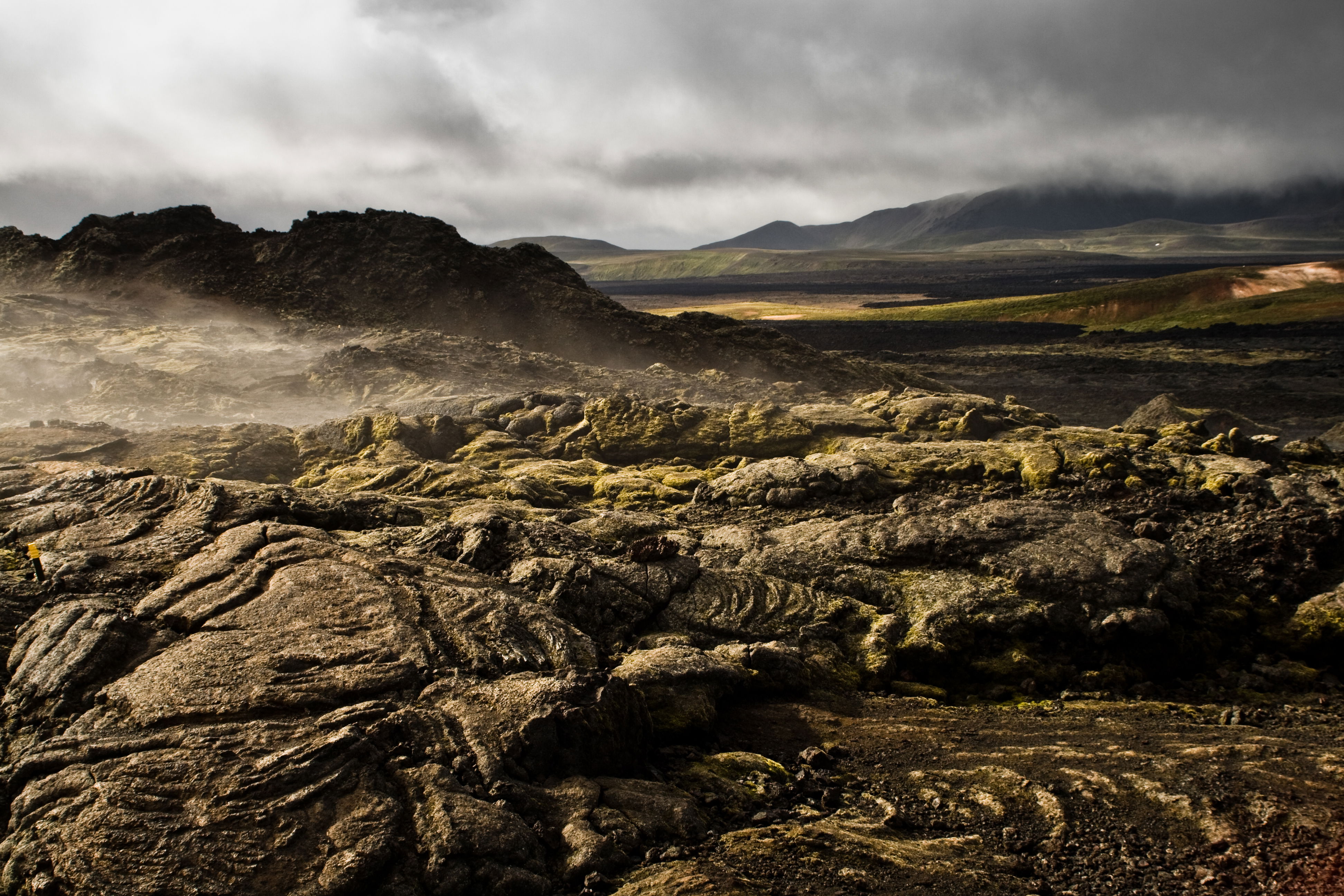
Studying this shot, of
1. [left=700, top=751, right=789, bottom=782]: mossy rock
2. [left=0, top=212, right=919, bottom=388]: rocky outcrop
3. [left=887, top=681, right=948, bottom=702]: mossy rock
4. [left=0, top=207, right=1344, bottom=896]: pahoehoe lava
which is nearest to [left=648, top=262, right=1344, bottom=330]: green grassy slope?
[left=0, top=212, right=919, bottom=388]: rocky outcrop

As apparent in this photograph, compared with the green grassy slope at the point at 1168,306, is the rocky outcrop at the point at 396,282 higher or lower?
higher

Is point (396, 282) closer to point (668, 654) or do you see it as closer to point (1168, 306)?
point (668, 654)

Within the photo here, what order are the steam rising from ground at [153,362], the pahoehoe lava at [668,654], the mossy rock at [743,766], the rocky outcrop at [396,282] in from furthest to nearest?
the rocky outcrop at [396,282] < the steam rising from ground at [153,362] < the mossy rock at [743,766] < the pahoehoe lava at [668,654]

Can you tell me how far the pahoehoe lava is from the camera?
28.5 ft

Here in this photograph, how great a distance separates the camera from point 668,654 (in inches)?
495

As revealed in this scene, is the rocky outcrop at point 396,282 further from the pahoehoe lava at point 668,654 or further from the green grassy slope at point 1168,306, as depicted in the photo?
the green grassy slope at point 1168,306

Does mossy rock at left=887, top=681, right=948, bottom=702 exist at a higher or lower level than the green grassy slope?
lower

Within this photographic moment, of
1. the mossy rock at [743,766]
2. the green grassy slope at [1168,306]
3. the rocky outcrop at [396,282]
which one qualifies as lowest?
the mossy rock at [743,766]

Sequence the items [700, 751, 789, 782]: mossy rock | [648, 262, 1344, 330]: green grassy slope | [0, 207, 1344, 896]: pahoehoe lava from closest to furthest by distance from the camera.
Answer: [0, 207, 1344, 896]: pahoehoe lava, [700, 751, 789, 782]: mossy rock, [648, 262, 1344, 330]: green grassy slope

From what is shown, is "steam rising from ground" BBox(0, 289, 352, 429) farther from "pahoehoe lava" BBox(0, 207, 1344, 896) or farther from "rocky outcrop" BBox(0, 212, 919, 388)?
"rocky outcrop" BBox(0, 212, 919, 388)

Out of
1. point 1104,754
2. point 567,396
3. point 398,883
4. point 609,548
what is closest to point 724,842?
point 398,883

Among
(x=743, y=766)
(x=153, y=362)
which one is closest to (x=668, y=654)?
(x=743, y=766)

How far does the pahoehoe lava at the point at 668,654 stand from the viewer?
8672mm

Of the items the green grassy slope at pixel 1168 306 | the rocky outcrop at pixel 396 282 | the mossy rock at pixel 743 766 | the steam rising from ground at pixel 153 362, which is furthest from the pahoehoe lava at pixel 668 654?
the green grassy slope at pixel 1168 306
